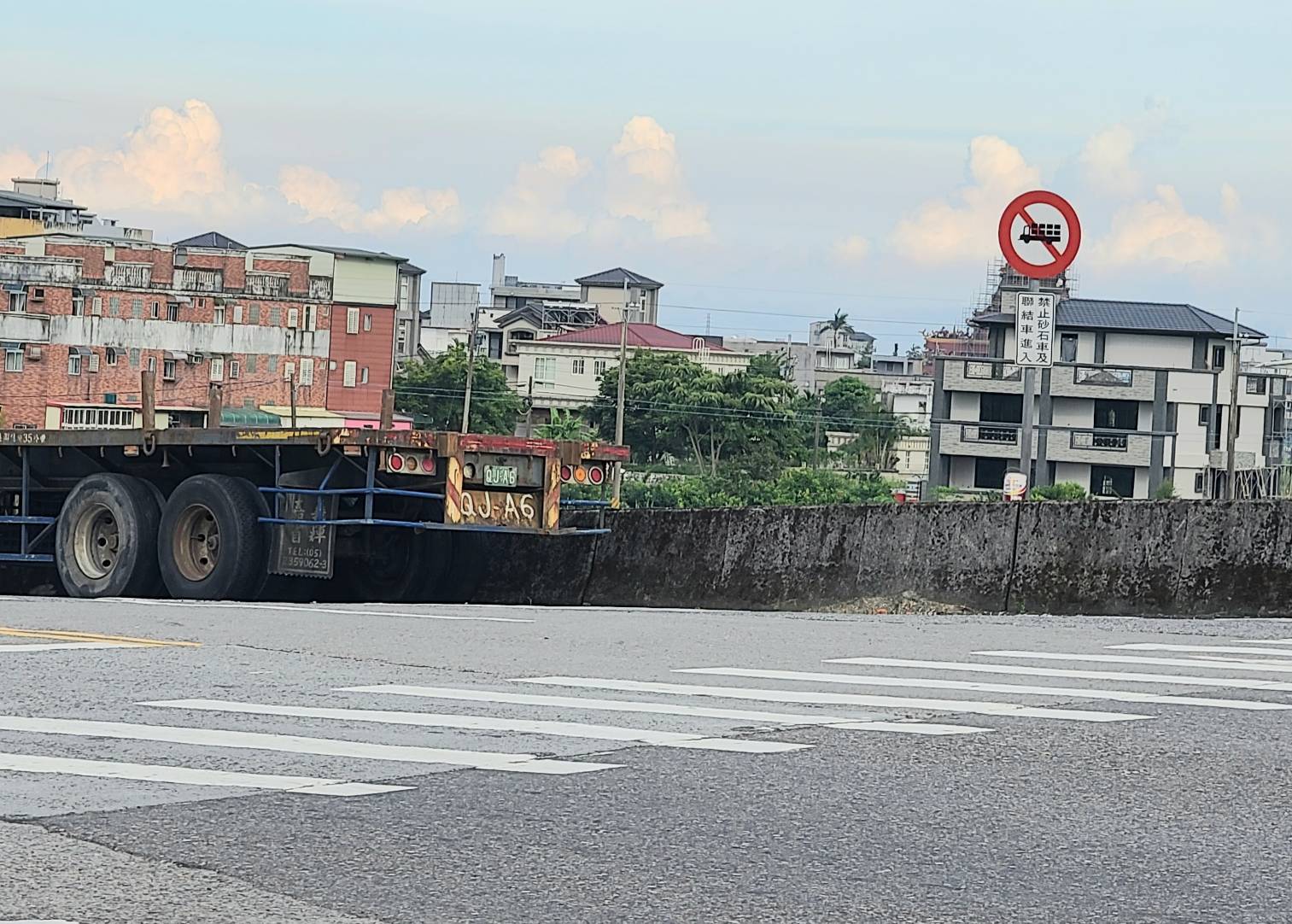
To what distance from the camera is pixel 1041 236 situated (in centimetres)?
1541

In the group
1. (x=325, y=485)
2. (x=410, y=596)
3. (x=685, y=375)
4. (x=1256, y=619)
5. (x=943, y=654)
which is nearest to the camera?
(x=943, y=654)

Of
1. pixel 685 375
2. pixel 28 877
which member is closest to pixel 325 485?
pixel 28 877

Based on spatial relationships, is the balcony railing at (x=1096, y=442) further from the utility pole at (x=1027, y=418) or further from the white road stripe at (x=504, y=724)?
the white road stripe at (x=504, y=724)

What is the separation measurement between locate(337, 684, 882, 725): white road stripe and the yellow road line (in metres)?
2.41

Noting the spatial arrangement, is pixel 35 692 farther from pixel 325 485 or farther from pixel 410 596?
pixel 410 596

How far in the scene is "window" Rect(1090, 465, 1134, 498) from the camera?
89.1 metres

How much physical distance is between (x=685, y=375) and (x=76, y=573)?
88.4m

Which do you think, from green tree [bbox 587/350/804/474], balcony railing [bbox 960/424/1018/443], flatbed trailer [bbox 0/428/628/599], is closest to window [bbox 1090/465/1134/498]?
balcony railing [bbox 960/424/1018/443]

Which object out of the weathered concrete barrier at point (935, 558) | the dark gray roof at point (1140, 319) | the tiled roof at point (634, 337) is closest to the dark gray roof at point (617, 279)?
the tiled roof at point (634, 337)

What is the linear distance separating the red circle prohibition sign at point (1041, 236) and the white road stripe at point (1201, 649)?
3762mm

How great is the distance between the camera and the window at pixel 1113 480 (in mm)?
89062

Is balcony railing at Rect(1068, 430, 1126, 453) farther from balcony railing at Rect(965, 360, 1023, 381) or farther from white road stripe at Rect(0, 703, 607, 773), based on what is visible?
white road stripe at Rect(0, 703, 607, 773)

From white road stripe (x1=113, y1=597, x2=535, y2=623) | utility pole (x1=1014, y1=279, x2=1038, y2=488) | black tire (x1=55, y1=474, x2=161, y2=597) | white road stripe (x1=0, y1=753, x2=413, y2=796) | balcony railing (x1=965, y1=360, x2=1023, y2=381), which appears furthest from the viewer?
balcony railing (x1=965, y1=360, x2=1023, y2=381)

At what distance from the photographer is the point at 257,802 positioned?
688 cm
